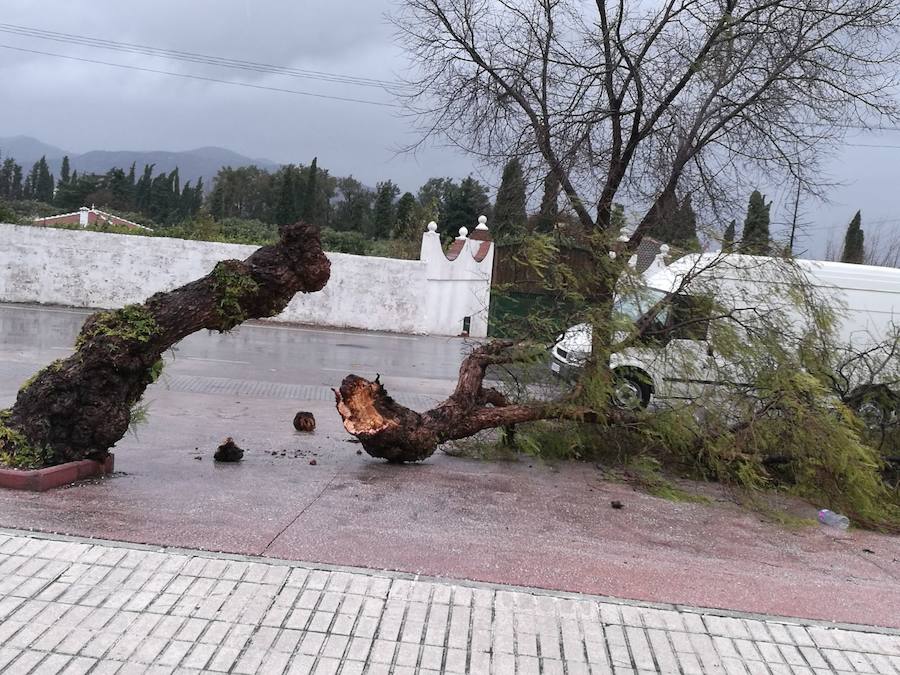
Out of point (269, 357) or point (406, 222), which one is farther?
point (406, 222)

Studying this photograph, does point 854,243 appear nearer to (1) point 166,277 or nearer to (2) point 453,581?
(1) point 166,277

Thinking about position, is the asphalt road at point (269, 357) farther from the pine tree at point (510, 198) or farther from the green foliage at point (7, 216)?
the green foliage at point (7, 216)

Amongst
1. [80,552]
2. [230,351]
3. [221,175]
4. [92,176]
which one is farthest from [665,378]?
[92,176]

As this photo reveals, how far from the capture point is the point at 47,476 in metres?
5.41

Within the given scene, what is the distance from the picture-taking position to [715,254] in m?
7.28

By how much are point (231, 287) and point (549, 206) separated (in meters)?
4.86

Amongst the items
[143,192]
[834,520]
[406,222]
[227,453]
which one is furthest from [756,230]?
[143,192]

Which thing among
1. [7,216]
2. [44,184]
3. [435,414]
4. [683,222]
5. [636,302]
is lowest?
[435,414]

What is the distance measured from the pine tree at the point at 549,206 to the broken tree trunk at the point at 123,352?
2.73 meters

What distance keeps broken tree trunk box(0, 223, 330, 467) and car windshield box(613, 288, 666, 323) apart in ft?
9.05

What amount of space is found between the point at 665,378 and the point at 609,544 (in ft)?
7.86

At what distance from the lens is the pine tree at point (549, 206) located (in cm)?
810

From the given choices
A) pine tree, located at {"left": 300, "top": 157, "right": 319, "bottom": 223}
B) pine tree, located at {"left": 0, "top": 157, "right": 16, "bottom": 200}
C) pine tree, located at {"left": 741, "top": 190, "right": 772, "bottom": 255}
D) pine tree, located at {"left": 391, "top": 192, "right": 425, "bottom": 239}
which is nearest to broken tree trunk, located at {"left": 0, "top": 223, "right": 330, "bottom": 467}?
pine tree, located at {"left": 741, "top": 190, "right": 772, "bottom": 255}

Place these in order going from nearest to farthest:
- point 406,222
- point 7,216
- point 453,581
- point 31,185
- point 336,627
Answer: point 336,627 < point 453,581 < point 7,216 < point 406,222 < point 31,185
